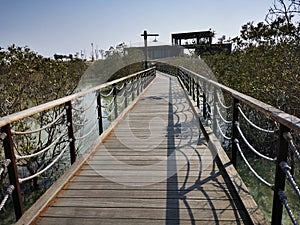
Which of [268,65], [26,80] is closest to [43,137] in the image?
[26,80]

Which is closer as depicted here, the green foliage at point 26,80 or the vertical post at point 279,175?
the vertical post at point 279,175

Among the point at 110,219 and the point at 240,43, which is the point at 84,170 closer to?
the point at 110,219

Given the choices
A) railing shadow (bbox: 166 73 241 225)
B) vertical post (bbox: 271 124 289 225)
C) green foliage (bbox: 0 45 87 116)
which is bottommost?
railing shadow (bbox: 166 73 241 225)

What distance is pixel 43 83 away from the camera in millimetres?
5777

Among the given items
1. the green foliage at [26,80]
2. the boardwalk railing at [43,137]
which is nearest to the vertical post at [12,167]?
the boardwalk railing at [43,137]

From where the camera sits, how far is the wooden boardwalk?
2.02 metres

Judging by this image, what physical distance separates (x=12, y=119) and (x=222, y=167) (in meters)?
1.99

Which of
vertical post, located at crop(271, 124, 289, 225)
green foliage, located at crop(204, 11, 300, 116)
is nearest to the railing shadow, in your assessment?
vertical post, located at crop(271, 124, 289, 225)

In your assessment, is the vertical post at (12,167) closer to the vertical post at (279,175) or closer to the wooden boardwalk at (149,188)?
the wooden boardwalk at (149,188)

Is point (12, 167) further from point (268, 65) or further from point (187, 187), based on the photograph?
point (268, 65)

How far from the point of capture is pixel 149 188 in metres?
2.47

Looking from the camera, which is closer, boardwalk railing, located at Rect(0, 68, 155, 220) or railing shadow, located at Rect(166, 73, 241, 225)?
boardwalk railing, located at Rect(0, 68, 155, 220)

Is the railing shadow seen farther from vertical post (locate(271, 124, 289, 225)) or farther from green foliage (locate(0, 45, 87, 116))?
green foliage (locate(0, 45, 87, 116))

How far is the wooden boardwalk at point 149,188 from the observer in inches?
79.7
